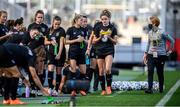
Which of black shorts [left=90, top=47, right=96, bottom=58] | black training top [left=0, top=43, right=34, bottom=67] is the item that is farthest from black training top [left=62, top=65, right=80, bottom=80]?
black training top [left=0, top=43, right=34, bottom=67]

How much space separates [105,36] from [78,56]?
38.5 inches

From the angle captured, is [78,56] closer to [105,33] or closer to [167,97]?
[105,33]

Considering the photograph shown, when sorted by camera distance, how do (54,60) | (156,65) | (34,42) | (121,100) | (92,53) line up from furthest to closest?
(92,53) → (54,60) → (156,65) → (34,42) → (121,100)

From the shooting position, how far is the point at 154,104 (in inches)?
651

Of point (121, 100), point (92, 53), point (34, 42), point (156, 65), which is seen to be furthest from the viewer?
point (92, 53)

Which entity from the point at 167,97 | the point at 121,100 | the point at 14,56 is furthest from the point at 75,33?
the point at 14,56

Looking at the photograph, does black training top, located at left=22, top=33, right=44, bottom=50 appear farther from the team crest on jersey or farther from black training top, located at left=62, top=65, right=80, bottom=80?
the team crest on jersey

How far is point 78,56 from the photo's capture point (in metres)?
20.5

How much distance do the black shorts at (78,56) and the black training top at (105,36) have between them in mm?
577

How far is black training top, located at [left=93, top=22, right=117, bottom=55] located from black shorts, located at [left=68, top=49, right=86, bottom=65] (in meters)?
0.58

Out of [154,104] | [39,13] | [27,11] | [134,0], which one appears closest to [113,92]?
[39,13]

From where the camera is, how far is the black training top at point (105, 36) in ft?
65.8

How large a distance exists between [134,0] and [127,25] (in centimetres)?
1808

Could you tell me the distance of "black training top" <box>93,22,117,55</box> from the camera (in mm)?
20062
